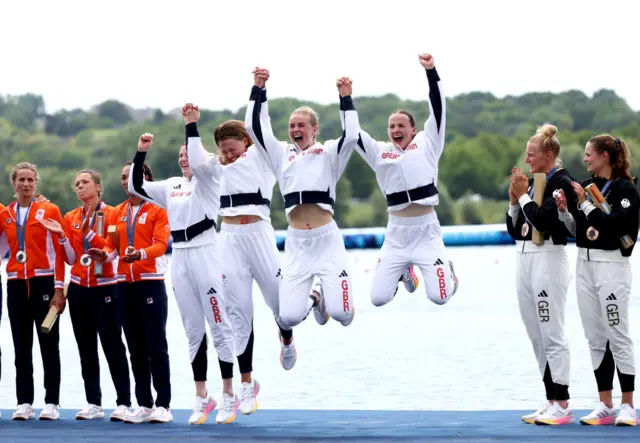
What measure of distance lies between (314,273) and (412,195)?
3.70ft

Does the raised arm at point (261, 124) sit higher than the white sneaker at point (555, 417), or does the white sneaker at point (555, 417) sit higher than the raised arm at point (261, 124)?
the raised arm at point (261, 124)

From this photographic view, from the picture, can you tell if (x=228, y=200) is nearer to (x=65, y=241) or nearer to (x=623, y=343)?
(x=65, y=241)

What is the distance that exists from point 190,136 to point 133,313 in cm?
166

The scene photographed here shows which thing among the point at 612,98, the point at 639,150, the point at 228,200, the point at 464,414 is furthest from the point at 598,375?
the point at 612,98

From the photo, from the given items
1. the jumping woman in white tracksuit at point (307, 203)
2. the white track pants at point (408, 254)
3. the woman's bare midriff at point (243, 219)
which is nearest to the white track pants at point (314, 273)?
the jumping woman in white tracksuit at point (307, 203)

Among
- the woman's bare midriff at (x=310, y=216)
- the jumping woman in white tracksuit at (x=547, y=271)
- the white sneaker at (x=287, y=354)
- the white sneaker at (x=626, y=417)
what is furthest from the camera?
the white sneaker at (x=287, y=354)

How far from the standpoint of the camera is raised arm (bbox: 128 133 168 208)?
10023mm

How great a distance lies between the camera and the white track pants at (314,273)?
9.72 m

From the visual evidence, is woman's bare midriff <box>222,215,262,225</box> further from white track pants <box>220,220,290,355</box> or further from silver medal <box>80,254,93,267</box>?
silver medal <box>80,254,93,267</box>

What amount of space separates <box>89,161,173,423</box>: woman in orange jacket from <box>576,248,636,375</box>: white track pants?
3.60 m

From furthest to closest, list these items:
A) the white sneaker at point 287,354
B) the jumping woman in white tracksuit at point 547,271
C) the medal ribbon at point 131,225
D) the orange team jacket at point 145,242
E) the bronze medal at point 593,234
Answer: the white sneaker at point 287,354 → the medal ribbon at point 131,225 → the orange team jacket at point 145,242 → the jumping woman in white tracksuit at point 547,271 → the bronze medal at point 593,234

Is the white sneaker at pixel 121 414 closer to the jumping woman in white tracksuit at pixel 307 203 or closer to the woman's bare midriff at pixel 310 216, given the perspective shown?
the jumping woman in white tracksuit at pixel 307 203

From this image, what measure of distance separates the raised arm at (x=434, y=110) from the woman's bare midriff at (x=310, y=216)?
114 cm

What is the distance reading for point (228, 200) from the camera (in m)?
10.0
